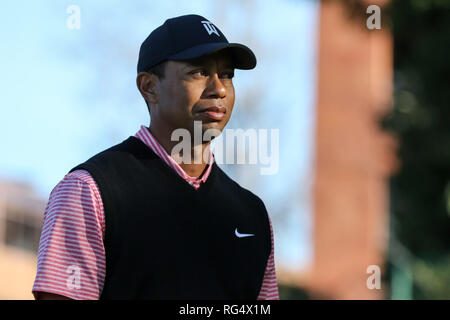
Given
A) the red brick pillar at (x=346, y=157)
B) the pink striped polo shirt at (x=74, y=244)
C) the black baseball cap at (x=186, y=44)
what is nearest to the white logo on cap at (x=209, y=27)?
the black baseball cap at (x=186, y=44)

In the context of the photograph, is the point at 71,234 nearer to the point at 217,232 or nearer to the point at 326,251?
the point at 217,232

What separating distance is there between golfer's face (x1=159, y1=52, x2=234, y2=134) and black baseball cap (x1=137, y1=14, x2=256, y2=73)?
5 centimetres

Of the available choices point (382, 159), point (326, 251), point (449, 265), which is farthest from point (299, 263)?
point (449, 265)

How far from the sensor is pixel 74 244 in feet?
10.6

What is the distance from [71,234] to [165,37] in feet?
3.21

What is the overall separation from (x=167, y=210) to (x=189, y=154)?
0.30 metres

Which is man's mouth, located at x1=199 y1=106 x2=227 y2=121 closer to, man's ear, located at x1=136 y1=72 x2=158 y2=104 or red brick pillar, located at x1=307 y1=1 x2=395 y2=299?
man's ear, located at x1=136 y1=72 x2=158 y2=104

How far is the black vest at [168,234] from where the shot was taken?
10.8 feet

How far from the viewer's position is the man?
3250 millimetres

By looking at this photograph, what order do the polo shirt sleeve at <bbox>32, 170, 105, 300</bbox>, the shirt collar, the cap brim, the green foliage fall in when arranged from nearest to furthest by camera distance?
the polo shirt sleeve at <bbox>32, 170, 105, 300</bbox> < the cap brim < the shirt collar < the green foliage

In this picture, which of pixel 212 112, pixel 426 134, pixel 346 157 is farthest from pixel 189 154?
pixel 346 157

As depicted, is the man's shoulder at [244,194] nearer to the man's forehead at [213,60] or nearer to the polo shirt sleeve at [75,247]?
the man's forehead at [213,60]

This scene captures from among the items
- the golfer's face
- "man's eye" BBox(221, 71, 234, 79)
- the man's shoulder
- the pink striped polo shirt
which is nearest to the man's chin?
the golfer's face

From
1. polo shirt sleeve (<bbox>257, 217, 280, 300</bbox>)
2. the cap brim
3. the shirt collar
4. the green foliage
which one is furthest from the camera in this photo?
the green foliage
